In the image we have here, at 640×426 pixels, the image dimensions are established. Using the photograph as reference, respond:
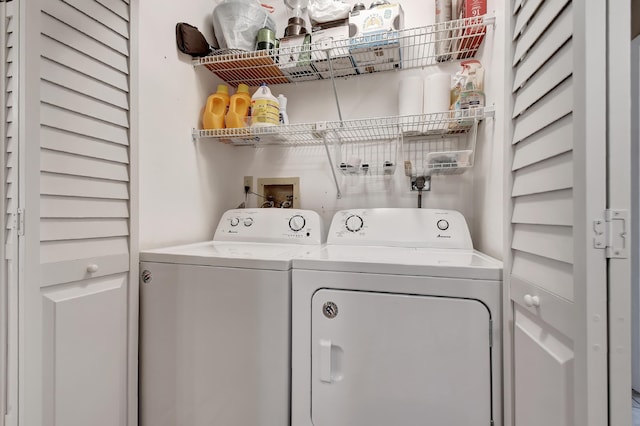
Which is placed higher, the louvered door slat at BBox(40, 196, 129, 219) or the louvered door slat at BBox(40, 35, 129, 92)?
the louvered door slat at BBox(40, 35, 129, 92)

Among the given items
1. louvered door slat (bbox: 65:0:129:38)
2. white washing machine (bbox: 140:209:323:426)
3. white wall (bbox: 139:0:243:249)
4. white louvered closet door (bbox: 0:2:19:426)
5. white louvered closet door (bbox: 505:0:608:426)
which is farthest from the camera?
white wall (bbox: 139:0:243:249)

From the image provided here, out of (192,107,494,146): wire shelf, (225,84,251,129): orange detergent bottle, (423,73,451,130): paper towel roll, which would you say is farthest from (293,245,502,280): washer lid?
(225,84,251,129): orange detergent bottle

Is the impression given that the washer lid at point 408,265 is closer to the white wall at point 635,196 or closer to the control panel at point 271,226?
the white wall at point 635,196

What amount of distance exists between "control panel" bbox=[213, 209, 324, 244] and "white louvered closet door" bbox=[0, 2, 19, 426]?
0.97 metres

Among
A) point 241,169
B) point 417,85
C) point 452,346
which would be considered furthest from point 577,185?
point 241,169

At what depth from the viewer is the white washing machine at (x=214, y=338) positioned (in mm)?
1172

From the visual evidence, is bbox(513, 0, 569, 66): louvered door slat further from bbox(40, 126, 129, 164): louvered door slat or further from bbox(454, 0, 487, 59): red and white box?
bbox(40, 126, 129, 164): louvered door slat

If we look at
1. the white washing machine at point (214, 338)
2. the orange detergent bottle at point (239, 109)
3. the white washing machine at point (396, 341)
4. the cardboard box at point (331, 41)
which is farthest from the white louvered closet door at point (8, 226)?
the cardboard box at point (331, 41)

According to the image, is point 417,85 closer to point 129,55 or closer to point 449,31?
point 449,31

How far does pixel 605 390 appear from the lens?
23.4 inches

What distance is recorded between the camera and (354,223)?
5.51 ft

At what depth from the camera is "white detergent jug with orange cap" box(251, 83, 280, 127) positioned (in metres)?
1.70

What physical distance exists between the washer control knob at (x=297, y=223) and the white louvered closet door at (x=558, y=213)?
105 centimetres

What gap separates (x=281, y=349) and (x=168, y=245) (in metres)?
0.83
